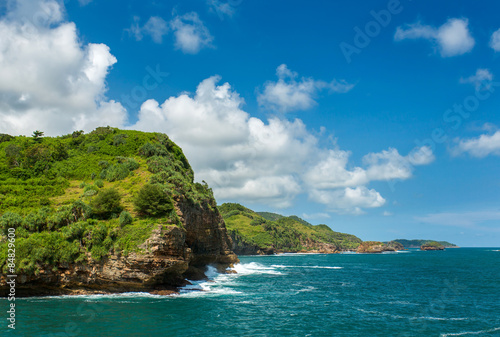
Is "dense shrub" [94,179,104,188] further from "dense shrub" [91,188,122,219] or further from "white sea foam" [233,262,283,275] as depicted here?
"white sea foam" [233,262,283,275]

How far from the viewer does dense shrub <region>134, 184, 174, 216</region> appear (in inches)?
1590

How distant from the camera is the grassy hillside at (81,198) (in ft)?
118

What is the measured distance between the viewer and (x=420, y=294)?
43.3m

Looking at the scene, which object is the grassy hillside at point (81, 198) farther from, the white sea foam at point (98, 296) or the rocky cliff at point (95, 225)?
the white sea foam at point (98, 296)

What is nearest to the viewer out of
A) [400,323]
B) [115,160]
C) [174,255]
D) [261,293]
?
[400,323]

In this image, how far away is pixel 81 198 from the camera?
44000 mm

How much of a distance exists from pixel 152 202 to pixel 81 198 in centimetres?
1211

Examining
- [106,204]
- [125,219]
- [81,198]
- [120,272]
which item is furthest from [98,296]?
[81,198]

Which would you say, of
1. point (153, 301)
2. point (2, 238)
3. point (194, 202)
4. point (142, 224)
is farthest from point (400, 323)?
point (2, 238)

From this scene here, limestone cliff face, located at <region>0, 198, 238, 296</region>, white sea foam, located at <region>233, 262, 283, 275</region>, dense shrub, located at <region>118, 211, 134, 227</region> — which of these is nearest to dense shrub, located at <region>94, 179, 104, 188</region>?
dense shrub, located at <region>118, 211, 134, 227</region>

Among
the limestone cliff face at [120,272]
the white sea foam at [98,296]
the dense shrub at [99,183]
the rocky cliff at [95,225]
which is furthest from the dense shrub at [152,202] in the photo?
the dense shrub at [99,183]

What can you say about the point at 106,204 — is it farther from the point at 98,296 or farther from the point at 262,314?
the point at 262,314

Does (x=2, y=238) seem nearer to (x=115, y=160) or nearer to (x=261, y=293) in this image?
(x=115, y=160)

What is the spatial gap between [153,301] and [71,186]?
2835 centimetres
